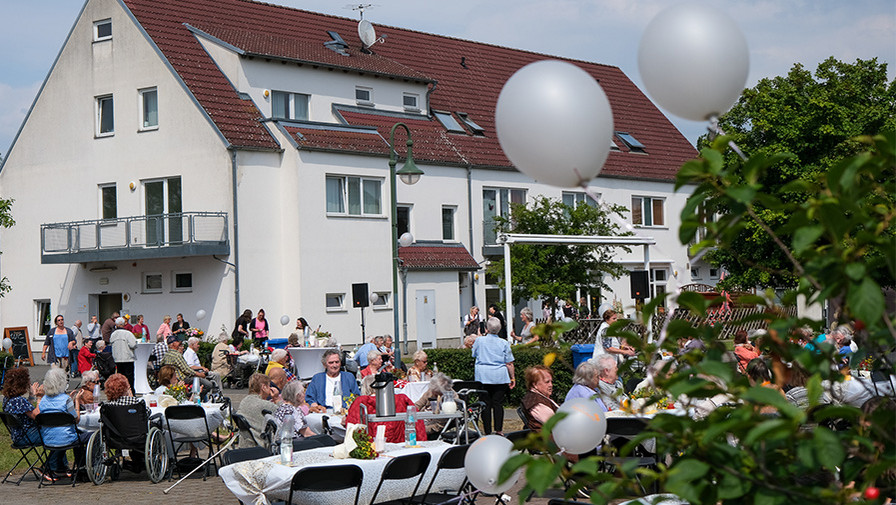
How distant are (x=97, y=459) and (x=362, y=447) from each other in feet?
18.1

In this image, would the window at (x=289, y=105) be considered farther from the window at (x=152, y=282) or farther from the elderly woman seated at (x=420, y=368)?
the elderly woman seated at (x=420, y=368)

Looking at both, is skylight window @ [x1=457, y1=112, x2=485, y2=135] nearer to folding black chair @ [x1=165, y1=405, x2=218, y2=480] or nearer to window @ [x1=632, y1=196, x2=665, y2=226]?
window @ [x1=632, y1=196, x2=665, y2=226]

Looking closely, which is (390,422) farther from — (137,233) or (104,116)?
(104,116)

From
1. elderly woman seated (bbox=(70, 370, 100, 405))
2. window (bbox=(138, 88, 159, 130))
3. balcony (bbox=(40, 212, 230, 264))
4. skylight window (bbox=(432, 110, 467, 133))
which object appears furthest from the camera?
skylight window (bbox=(432, 110, 467, 133))

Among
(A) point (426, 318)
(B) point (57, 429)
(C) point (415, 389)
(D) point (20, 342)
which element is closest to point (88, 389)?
(B) point (57, 429)

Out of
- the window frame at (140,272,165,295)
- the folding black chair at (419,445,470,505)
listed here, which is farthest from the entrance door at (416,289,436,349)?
the folding black chair at (419,445,470,505)

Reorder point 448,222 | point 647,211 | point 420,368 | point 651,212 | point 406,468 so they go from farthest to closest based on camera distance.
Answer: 1. point 651,212
2. point 647,211
3. point 448,222
4. point 420,368
5. point 406,468

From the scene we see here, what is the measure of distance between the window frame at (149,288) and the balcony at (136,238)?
3.68ft

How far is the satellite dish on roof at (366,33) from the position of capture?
3991cm

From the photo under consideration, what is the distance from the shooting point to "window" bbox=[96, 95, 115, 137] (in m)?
35.7

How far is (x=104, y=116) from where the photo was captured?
1416 inches

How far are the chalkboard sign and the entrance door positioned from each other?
39.6ft

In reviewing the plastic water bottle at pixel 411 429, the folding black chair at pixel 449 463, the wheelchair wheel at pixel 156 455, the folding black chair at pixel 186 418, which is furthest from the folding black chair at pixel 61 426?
the folding black chair at pixel 449 463

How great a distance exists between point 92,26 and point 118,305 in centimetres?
895
